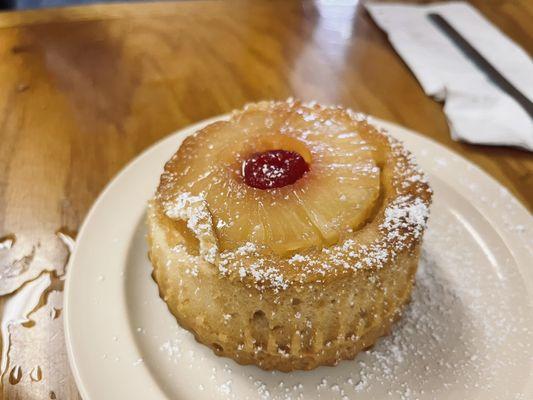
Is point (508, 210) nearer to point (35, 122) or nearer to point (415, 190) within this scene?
point (415, 190)

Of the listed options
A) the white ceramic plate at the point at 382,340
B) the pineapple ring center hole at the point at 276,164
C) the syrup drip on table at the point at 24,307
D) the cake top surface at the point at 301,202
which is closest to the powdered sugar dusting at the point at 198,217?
the cake top surface at the point at 301,202

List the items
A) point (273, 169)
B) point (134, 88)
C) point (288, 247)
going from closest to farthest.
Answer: point (288, 247), point (273, 169), point (134, 88)

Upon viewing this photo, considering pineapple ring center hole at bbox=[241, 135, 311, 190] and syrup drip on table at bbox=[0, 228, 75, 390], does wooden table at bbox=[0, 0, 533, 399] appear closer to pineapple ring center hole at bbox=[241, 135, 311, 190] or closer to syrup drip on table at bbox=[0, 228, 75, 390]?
syrup drip on table at bbox=[0, 228, 75, 390]

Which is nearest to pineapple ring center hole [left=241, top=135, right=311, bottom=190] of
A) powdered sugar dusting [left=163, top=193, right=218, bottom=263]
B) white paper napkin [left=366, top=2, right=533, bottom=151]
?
powdered sugar dusting [left=163, top=193, right=218, bottom=263]

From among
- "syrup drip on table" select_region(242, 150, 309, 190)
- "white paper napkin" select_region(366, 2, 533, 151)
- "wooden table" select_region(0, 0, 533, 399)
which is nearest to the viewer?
"syrup drip on table" select_region(242, 150, 309, 190)

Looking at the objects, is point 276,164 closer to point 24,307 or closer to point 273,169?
point 273,169

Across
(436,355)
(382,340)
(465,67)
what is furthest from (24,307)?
(465,67)
